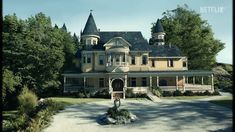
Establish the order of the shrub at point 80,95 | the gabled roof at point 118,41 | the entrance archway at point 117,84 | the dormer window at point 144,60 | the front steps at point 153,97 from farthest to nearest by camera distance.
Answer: the dormer window at point 144,60 → the entrance archway at point 117,84 → the gabled roof at point 118,41 → the shrub at point 80,95 → the front steps at point 153,97

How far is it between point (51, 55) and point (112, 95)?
399 inches

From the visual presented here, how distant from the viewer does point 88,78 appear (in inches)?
2151

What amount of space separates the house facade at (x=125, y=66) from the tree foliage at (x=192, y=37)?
9.78m

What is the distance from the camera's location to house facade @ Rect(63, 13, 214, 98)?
51906 millimetres

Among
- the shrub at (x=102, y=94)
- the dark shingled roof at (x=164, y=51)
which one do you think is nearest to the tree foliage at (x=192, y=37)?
the dark shingled roof at (x=164, y=51)

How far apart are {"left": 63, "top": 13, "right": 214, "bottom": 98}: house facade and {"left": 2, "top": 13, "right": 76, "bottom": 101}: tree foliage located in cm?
388

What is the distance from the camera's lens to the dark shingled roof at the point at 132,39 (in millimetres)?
54844

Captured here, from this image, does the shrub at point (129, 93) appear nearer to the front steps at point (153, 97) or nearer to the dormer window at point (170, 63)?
the front steps at point (153, 97)

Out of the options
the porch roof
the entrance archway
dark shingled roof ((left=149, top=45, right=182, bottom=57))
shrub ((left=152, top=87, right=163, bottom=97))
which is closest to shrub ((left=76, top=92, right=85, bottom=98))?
the porch roof

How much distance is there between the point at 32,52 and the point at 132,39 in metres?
16.6

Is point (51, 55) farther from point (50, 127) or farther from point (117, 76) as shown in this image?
point (50, 127)

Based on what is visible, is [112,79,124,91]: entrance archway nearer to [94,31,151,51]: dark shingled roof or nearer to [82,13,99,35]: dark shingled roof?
[94,31,151,51]: dark shingled roof

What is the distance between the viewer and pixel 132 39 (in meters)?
56.4

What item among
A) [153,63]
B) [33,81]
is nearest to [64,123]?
[33,81]
